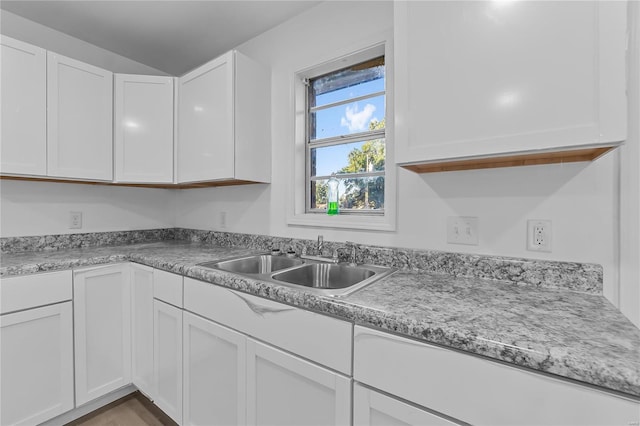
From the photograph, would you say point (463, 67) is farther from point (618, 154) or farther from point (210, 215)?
point (210, 215)

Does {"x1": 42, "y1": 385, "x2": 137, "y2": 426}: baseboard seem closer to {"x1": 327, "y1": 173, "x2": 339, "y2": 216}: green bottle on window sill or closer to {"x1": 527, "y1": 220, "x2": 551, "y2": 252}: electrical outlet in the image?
A: {"x1": 327, "y1": 173, "x2": 339, "y2": 216}: green bottle on window sill

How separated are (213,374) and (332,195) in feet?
3.81

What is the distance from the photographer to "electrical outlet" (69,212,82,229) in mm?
2066

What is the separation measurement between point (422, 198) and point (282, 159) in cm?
96

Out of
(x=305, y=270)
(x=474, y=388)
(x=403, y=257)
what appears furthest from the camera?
(x=305, y=270)

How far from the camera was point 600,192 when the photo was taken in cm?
102

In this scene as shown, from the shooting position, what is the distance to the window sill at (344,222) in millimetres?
1494

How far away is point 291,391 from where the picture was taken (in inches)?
41.1

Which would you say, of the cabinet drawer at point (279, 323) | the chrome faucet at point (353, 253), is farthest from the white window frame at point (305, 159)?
the cabinet drawer at point (279, 323)

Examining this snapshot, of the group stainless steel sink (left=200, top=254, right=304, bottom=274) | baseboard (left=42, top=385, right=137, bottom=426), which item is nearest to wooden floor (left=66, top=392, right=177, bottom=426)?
baseboard (left=42, top=385, right=137, bottom=426)

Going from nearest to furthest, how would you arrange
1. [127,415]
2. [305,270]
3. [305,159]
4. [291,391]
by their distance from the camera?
[291,391], [305,270], [127,415], [305,159]

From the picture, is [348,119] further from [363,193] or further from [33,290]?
[33,290]

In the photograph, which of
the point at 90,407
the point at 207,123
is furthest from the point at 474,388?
the point at 90,407

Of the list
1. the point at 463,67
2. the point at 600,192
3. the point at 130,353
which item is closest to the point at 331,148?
the point at 463,67
